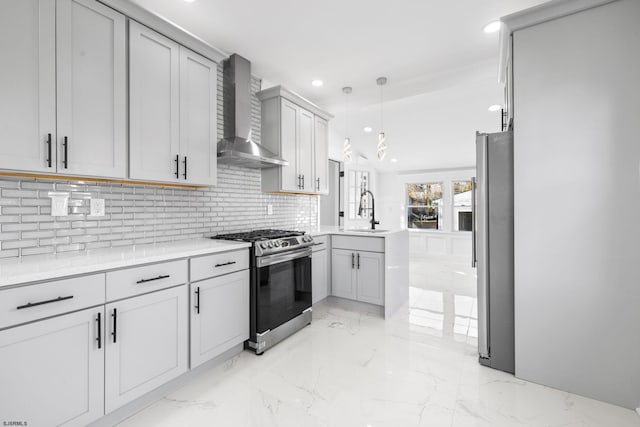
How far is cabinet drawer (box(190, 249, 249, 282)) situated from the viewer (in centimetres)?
206

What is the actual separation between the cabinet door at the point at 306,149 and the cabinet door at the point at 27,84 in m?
2.38

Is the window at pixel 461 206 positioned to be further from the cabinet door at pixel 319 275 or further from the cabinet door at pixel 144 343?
the cabinet door at pixel 144 343

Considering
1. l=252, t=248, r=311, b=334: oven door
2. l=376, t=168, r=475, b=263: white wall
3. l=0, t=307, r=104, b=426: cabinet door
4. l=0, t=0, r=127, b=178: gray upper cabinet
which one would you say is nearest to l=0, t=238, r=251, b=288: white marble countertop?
l=0, t=307, r=104, b=426: cabinet door

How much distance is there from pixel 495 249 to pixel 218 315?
219 cm

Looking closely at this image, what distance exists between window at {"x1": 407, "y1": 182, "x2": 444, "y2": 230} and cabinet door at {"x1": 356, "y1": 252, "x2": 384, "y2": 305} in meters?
4.22

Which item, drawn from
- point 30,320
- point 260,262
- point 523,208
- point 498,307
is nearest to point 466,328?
point 498,307

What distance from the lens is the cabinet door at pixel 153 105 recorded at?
2.00 metres

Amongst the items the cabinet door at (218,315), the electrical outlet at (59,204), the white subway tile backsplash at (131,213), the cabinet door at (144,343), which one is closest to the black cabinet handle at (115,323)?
the cabinet door at (144,343)

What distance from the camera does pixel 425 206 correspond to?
7145 mm

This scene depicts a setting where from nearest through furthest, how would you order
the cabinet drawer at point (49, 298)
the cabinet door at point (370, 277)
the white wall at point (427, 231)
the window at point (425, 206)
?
the cabinet drawer at point (49, 298) → the cabinet door at point (370, 277) → the white wall at point (427, 231) → the window at point (425, 206)

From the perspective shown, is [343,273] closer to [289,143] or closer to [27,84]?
[289,143]

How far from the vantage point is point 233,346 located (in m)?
A: 2.38

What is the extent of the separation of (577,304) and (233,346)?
2491 mm

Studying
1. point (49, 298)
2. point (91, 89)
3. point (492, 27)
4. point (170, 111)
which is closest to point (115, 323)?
point (49, 298)
